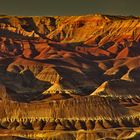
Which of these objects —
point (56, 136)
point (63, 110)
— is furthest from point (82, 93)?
point (56, 136)

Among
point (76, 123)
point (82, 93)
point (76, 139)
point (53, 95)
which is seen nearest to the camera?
point (76, 139)

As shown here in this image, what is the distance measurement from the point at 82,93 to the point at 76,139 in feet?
275

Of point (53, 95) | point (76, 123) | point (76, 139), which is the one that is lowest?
point (76, 139)

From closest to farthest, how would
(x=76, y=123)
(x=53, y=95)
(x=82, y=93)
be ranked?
(x=76, y=123) < (x=53, y=95) < (x=82, y=93)

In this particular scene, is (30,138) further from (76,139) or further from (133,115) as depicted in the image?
(133,115)

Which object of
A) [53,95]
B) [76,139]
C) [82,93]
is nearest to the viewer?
[76,139]

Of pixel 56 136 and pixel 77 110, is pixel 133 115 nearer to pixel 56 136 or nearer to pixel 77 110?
pixel 77 110

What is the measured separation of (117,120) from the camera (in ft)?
464

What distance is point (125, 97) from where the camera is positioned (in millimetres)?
180625

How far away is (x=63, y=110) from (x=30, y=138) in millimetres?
33043

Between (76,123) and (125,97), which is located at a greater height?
(125,97)

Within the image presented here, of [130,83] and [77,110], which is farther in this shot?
[130,83]

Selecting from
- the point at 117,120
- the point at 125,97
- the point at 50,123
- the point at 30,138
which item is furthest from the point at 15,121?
the point at 125,97

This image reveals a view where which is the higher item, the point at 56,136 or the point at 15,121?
the point at 15,121
